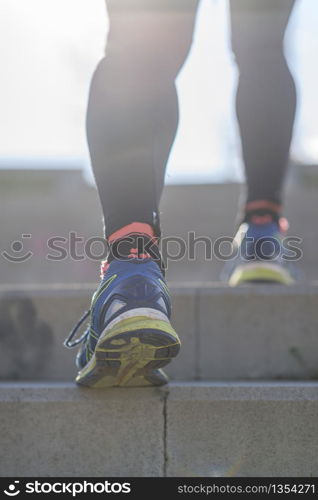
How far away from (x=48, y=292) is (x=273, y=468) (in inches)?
37.8

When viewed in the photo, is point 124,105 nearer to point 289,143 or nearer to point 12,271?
point 289,143

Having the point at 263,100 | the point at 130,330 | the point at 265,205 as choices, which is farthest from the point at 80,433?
the point at 263,100

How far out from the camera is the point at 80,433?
1577 mm

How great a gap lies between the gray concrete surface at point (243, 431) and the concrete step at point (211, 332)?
Answer: 497mm

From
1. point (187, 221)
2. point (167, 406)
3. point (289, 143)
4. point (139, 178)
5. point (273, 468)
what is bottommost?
point (273, 468)

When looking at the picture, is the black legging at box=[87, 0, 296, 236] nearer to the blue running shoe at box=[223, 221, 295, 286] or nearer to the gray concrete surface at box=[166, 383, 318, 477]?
the gray concrete surface at box=[166, 383, 318, 477]

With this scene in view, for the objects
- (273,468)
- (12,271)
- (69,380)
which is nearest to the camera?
(273,468)

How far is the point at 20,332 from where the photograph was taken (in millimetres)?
2156

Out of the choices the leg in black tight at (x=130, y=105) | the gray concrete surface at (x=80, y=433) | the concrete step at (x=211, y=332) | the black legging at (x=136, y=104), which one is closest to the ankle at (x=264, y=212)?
the concrete step at (x=211, y=332)

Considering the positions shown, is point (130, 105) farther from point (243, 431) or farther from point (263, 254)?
Result: point (263, 254)

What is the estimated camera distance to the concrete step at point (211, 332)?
211cm

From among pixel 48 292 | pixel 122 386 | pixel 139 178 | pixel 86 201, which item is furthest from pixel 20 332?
pixel 86 201

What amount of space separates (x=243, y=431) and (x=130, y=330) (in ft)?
1.12

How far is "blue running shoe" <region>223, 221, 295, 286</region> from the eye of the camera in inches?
91.2
